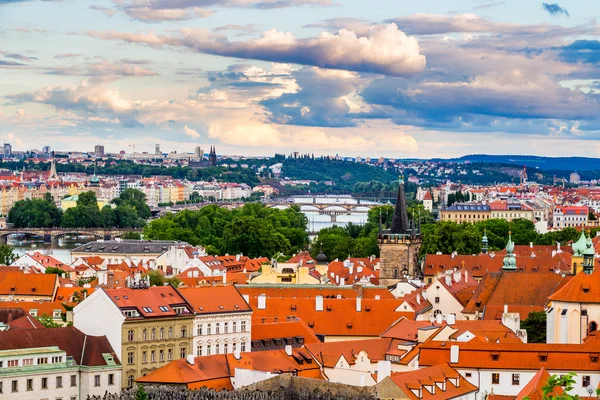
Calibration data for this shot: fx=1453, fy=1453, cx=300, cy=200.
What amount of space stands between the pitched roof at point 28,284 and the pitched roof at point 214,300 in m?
19.4

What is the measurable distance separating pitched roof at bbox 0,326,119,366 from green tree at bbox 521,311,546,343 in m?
18.7

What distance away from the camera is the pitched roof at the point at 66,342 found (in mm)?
48500

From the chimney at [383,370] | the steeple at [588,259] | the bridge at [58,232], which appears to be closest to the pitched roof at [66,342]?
the chimney at [383,370]

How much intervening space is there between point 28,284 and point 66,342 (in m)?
28.9

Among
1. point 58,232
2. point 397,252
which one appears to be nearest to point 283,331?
point 397,252

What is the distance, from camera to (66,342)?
4950 cm

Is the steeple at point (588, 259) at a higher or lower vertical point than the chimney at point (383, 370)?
higher

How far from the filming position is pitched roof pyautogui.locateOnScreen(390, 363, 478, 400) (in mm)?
44500

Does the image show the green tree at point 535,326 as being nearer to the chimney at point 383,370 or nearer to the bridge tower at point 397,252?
the chimney at point 383,370

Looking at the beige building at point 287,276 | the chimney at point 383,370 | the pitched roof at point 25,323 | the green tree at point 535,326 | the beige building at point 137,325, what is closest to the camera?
the chimney at point 383,370

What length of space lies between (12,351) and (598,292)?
78.6 feet

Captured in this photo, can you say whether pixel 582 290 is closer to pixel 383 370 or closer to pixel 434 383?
pixel 383 370

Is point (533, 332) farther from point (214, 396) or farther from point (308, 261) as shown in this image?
→ point (308, 261)

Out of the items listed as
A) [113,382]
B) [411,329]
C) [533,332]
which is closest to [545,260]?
[533,332]
